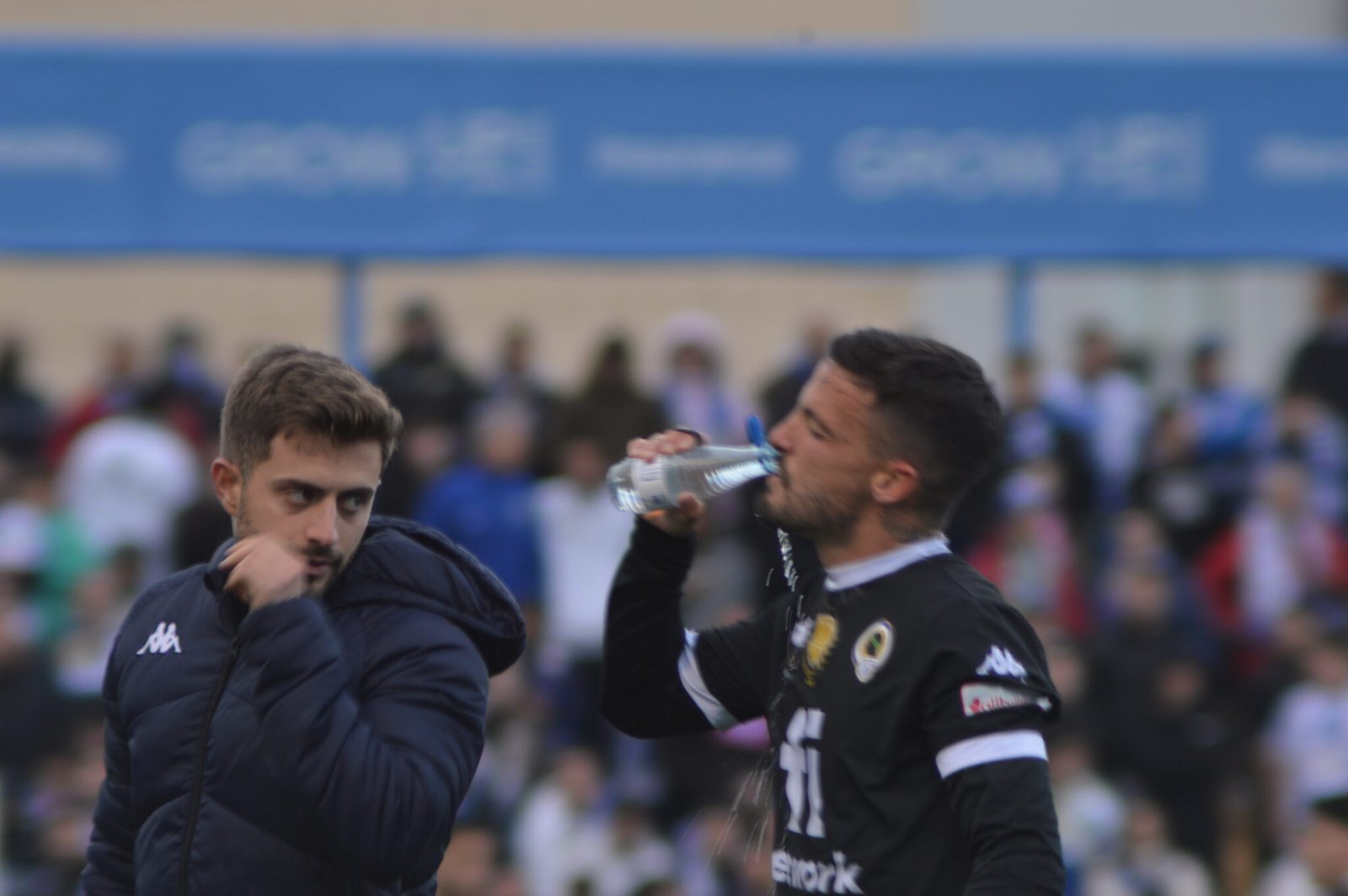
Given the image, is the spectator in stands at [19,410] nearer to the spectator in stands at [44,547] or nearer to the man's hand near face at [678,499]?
the spectator in stands at [44,547]

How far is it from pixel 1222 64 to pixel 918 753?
619 cm

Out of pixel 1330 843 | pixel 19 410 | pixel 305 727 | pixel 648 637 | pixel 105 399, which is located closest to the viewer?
pixel 305 727

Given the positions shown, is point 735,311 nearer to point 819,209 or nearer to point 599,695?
→ point 819,209

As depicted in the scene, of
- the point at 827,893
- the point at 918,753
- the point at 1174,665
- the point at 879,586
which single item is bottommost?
the point at 1174,665

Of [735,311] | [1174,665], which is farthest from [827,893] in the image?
[735,311]

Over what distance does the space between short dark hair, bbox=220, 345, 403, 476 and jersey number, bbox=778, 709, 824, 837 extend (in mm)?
728

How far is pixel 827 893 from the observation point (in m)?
2.75

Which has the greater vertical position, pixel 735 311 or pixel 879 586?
pixel 879 586

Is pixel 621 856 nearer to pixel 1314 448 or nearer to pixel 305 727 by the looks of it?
pixel 1314 448

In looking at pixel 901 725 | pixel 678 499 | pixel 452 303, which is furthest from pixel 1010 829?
pixel 452 303

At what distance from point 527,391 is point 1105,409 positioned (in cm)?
268

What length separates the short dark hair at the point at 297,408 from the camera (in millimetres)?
2664

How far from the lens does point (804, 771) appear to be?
2818 millimetres

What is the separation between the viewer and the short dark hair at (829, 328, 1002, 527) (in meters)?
2.83
